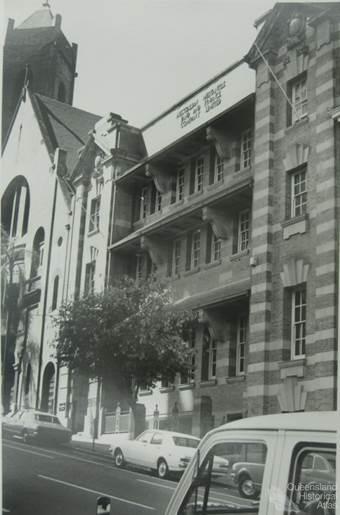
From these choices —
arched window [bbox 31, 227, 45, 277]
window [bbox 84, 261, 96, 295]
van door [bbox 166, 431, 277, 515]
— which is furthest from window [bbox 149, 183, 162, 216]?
van door [bbox 166, 431, 277, 515]

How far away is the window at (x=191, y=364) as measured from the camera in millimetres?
4754

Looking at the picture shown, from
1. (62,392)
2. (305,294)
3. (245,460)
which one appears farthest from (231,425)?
(62,392)

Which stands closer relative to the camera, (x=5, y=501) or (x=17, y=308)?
(x=5, y=501)

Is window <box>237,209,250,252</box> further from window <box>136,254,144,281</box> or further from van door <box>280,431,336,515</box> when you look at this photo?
van door <box>280,431,336,515</box>

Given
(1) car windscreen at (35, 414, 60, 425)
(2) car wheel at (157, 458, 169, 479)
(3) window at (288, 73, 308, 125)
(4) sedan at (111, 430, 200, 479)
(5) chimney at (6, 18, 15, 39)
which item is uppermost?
(5) chimney at (6, 18, 15, 39)

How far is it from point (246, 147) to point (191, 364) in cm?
167

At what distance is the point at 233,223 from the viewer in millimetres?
4793

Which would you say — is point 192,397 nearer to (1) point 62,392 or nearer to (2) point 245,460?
(1) point 62,392

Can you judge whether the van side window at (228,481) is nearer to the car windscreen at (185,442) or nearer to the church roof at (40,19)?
the car windscreen at (185,442)

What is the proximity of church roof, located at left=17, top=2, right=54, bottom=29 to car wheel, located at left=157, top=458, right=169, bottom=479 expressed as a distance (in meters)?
3.28

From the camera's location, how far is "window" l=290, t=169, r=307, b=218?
4363 millimetres

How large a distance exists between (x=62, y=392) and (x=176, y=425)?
1180 mm

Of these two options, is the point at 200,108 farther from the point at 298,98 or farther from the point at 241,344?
the point at 241,344

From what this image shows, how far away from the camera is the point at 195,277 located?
5117 mm
